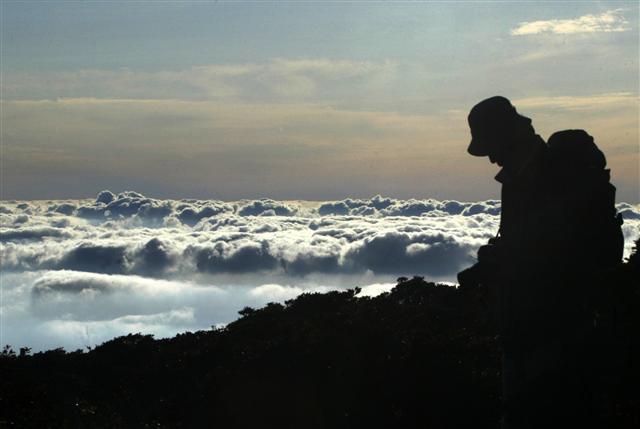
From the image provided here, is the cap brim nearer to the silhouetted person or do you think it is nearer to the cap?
the cap

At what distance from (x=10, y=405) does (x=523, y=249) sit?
48.4ft

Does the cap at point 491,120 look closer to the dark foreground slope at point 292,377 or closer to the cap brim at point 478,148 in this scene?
the cap brim at point 478,148

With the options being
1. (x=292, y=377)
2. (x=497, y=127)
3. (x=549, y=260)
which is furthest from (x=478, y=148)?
(x=292, y=377)

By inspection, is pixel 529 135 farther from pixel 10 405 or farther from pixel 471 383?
pixel 10 405

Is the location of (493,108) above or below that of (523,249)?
above

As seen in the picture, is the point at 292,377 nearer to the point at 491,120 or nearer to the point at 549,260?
the point at 549,260

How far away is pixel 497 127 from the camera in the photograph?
864cm

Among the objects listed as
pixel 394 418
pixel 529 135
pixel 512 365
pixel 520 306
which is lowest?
pixel 394 418

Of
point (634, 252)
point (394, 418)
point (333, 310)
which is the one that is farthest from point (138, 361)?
point (634, 252)

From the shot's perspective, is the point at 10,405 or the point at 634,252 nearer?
the point at 634,252

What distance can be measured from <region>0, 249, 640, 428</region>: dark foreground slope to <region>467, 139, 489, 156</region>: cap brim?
218 inches

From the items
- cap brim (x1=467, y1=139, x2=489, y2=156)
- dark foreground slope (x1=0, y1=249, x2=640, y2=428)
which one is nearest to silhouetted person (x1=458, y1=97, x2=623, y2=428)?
cap brim (x1=467, y1=139, x2=489, y2=156)

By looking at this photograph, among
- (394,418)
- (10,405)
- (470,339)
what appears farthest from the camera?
(470,339)

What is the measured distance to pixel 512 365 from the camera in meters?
8.68
